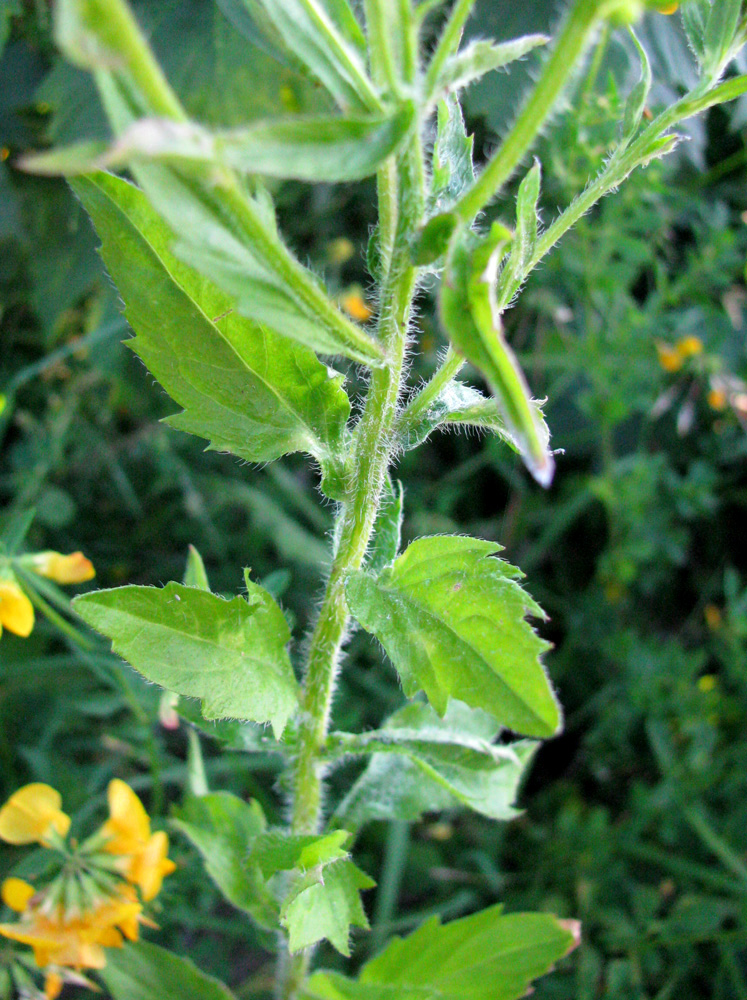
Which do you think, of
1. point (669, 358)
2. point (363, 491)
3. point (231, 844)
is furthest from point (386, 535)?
point (669, 358)

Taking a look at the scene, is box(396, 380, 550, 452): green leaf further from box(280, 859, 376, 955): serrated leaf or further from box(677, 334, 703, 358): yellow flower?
box(677, 334, 703, 358): yellow flower

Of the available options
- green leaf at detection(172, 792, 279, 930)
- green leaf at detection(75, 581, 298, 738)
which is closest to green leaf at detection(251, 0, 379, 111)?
green leaf at detection(75, 581, 298, 738)

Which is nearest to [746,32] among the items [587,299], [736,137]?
[587,299]

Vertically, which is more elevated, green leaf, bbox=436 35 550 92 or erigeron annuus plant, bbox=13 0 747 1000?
green leaf, bbox=436 35 550 92

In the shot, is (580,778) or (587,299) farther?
(580,778)

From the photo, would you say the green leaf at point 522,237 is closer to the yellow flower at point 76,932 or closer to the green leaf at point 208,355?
the green leaf at point 208,355

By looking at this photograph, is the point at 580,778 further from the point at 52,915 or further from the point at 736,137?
the point at 736,137
